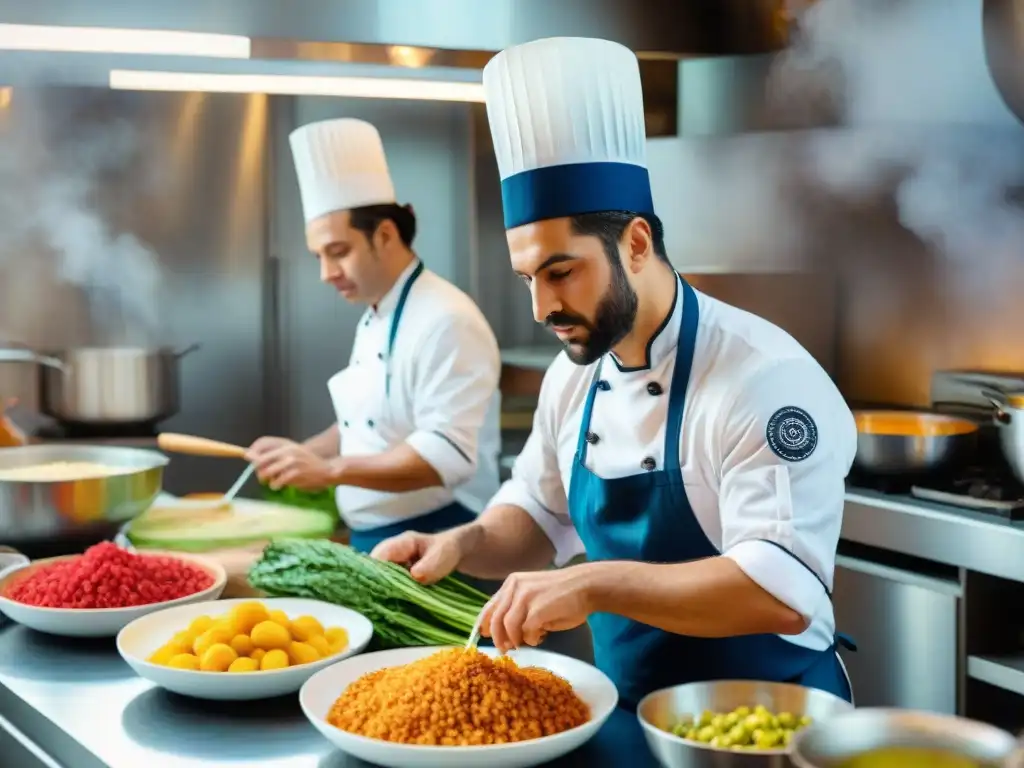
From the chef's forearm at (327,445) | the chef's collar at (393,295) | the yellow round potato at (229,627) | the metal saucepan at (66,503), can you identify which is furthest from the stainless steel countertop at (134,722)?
the chef's forearm at (327,445)

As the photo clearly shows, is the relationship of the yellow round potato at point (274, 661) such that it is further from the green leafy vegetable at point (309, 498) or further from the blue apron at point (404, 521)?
the green leafy vegetable at point (309, 498)

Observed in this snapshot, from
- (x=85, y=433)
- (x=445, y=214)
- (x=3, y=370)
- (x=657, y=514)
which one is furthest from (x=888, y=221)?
(x=3, y=370)

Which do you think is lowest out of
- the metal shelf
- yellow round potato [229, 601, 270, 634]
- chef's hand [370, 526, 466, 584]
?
the metal shelf

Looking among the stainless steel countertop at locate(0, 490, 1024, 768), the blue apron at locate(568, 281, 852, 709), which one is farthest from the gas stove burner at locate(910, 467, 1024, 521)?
the stainless steel countertop at locate(0, 490, 1024, 768)

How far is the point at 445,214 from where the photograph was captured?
16.1 ft

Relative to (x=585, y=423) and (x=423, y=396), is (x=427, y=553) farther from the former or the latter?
(x=423, y=396)

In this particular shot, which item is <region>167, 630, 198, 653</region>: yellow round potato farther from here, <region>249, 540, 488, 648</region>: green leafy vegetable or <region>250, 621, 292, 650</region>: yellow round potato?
<region>249, 540, 488, 648</region>: green leafy vegetable

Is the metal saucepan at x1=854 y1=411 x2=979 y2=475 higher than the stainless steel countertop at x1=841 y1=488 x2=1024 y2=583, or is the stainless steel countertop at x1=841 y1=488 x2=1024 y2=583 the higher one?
the metal saucepan at x1=854 y1=411 x2=979 y2=475

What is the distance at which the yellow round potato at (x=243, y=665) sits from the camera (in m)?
1.79

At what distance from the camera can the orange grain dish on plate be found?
60.5 inches

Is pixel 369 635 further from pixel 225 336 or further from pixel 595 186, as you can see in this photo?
pixel 225 336

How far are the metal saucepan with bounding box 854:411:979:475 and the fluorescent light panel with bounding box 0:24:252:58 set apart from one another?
2226 mm

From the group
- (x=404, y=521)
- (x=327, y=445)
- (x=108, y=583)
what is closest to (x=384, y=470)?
(x=404, y=521)

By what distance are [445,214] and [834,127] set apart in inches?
62.6
